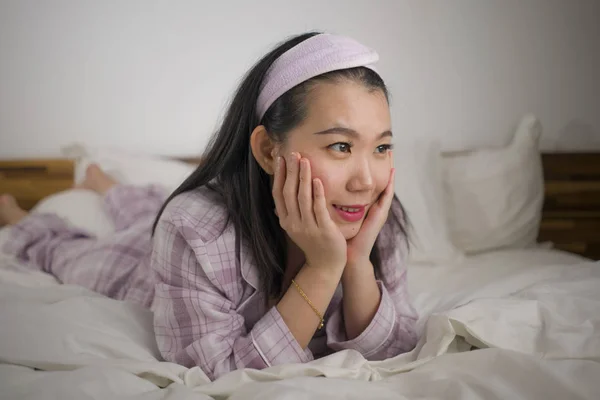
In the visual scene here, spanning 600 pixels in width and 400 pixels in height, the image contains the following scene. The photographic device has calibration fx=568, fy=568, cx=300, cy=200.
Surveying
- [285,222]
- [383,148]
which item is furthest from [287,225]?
[383,148]

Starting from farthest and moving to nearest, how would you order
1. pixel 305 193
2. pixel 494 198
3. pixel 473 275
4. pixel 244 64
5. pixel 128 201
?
pixel 244 64
pixel 494 198
pixel 128 201
pixel 473 275
pixel 305 193

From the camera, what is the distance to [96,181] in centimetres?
172

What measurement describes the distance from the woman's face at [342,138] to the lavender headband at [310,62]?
0.10 feet

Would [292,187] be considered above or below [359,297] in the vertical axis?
above

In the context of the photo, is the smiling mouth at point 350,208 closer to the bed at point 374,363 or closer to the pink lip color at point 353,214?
the pink lip color at point 353,214

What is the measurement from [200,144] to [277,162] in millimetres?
1103

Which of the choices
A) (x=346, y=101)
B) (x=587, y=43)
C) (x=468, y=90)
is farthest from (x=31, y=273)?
(x=587, y=43)

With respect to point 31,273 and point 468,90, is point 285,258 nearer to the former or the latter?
point 31,273

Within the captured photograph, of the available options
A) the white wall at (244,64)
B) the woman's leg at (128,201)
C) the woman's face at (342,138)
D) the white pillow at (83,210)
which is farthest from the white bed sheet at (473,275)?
the white pillow at (83,210)

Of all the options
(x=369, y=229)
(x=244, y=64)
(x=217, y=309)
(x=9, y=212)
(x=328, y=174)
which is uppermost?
(x=244, y=64)

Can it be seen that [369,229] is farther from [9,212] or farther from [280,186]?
[9,212]

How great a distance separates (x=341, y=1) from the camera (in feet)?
6.07

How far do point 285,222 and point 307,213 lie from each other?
5cm

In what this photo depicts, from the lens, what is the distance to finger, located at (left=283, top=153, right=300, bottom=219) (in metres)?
0.88
